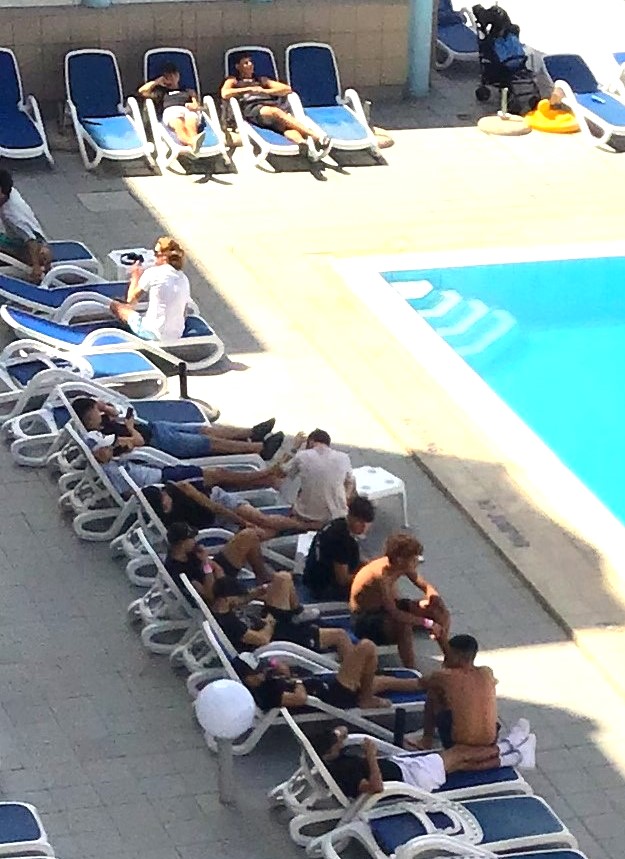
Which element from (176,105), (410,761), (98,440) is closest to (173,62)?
(176,105)

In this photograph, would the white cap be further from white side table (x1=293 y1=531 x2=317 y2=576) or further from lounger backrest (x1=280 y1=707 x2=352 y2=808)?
lounger backrest (x1=280 y1=707 x2=352 y2=808)

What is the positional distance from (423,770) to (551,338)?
21.2 feet

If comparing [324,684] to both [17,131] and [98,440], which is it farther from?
[17,131]

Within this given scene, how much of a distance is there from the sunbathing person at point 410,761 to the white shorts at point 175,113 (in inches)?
348

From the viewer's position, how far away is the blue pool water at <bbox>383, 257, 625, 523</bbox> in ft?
39.1

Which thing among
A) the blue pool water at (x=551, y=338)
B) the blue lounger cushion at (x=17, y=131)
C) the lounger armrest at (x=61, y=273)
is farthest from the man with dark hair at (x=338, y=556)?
the blue lounger cushion at (x=17, y=131)

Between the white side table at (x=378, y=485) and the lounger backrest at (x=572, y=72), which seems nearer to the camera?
the white side table at (x=378, y=485)

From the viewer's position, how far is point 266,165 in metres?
15.9

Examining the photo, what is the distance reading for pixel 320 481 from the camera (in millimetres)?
9438

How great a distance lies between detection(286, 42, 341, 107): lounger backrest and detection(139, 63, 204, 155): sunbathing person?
1006 millimetres

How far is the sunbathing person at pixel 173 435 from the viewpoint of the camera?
401 inches

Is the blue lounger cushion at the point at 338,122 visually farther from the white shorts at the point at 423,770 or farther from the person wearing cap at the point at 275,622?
the white shorts at the point at 423,770

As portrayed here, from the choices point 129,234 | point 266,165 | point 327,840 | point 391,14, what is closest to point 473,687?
point 327,840

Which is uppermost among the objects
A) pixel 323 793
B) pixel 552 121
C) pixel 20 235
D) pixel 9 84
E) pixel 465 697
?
pixel 465 697
